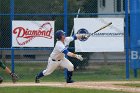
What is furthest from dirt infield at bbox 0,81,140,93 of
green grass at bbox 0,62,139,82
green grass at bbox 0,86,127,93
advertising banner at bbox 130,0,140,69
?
advertising banner at bbox 130,0,140,69

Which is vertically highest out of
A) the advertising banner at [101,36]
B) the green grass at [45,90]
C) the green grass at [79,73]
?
the advertising banner at [101,36]

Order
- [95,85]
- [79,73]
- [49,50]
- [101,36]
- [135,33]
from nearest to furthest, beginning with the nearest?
[95,85] → [101,36] → [135,33] → [49,50] → [79,73]

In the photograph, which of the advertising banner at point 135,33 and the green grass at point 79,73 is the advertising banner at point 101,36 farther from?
the green grass at point 79,73

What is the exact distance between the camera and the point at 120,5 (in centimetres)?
2681

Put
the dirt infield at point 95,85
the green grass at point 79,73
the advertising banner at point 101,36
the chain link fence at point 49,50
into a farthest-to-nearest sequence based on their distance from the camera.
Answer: the chain link fence at point 49,50, the advertising banner at point 101,36, the green grass at point 79,73, the dirt infield at point 95,85

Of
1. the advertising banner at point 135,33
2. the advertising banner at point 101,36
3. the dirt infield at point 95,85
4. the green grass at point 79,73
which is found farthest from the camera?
the advertising banner at point 135,33

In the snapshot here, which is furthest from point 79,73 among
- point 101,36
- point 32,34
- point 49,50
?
point 32,34

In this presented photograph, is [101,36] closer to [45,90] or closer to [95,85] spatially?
[95,85]

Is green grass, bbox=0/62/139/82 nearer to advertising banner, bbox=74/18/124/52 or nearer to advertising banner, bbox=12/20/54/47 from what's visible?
advertising banner, bbox=74/18/124/52

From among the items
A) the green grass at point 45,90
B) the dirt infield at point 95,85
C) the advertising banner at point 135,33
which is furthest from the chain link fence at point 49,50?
the green grass at point 45,90

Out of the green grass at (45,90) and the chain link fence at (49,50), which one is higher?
→ the chain link fence at (49,50)

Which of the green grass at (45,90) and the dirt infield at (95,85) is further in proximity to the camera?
the dirt infield at (95,85)

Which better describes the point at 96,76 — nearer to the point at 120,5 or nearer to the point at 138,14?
the point at 138,14

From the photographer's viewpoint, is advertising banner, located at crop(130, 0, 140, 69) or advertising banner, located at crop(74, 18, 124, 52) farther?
advertising banner, located at crop(130, 0, 140, 69)
